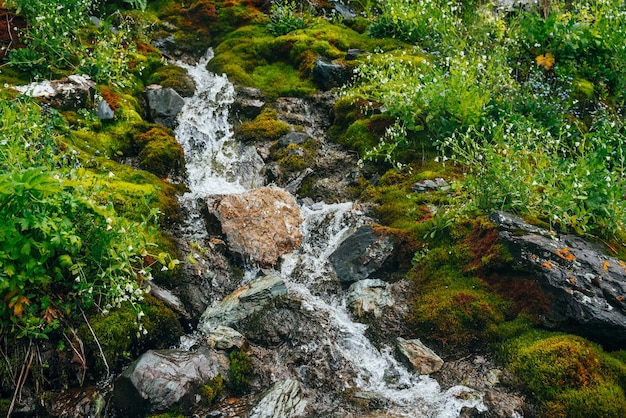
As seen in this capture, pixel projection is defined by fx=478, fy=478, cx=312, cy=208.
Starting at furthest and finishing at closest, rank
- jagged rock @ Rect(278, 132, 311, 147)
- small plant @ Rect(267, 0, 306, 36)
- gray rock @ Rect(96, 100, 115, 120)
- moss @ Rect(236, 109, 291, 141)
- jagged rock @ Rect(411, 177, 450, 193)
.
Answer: small plant @ Rect(267, 0, 306, 36) → moss @ Rect(236, 109, 291, 141) → jagged rock @ Rect(278, 132, 311, 147) → gray rock @ Rect(96, 100, 115, 120) → jagged rock @ Rect(411, 177, 450, 193)

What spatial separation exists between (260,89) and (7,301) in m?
8.13

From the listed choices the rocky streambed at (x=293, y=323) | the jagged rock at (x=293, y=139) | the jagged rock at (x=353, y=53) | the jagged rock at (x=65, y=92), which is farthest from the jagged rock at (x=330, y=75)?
the jagged rock at (x=65, y=92)

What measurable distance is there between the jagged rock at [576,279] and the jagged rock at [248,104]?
669 centimetres

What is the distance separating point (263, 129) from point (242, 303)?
5030 millimetres

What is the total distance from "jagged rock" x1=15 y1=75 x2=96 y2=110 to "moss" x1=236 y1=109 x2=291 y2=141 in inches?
117

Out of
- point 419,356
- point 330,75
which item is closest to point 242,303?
point 419,356

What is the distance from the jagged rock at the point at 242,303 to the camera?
5.57m

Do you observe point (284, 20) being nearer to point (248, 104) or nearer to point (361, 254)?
point (248, 104)

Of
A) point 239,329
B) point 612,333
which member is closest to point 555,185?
point 612,333

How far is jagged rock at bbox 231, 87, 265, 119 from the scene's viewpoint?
10.7 metres

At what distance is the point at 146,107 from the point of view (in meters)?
9.98

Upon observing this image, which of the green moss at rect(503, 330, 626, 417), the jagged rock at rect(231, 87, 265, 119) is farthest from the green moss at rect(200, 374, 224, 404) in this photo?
the jagged rock at rect(231, 87, 265, 119)

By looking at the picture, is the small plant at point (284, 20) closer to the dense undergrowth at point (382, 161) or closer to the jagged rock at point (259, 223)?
the dense undergrowth at point (382, 161)

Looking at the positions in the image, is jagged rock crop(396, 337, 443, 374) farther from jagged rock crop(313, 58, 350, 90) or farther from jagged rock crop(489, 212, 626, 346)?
jagged rock crop(313, 58, 350, 90)
